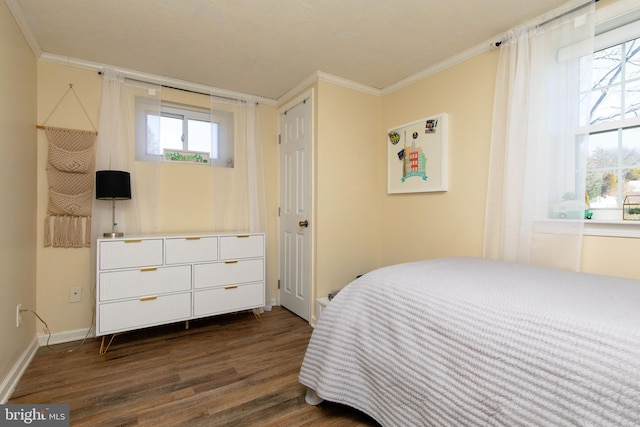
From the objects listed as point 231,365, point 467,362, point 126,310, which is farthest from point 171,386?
point 467,362

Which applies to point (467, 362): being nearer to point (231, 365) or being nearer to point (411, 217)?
point (231, 365)

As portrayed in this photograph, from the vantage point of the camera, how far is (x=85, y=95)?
2.56 m

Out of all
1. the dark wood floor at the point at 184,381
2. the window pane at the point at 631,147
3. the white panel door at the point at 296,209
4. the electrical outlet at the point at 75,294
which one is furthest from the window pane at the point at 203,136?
the window pane at the point at 631,147

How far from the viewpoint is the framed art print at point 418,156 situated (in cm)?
256

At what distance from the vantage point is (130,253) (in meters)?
2.36

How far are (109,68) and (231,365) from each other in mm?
2564

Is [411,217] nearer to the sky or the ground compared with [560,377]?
nearer to the sky

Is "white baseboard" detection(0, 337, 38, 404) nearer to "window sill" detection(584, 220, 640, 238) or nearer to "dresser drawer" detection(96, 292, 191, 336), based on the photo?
"dresser drawer" detection(96, 292, 191, 336)

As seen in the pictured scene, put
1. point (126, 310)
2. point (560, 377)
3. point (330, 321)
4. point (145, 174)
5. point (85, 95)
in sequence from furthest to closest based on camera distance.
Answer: point (145, 174)
point (85, 95)
point (126, 310)
point (330, 321)
point (560, 377)

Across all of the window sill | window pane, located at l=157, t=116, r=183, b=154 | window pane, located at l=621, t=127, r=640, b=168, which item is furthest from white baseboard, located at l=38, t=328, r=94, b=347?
window pane, located at l=621, t=127, r=640, b=168

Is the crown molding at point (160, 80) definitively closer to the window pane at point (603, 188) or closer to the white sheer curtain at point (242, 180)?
the white sheer curtain at point (242, 180)

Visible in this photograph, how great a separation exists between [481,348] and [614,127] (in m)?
1.65

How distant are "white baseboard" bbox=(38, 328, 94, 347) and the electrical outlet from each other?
9.9 inches

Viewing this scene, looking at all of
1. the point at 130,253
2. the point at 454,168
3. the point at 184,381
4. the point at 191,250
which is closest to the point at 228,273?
the point at 191,250
